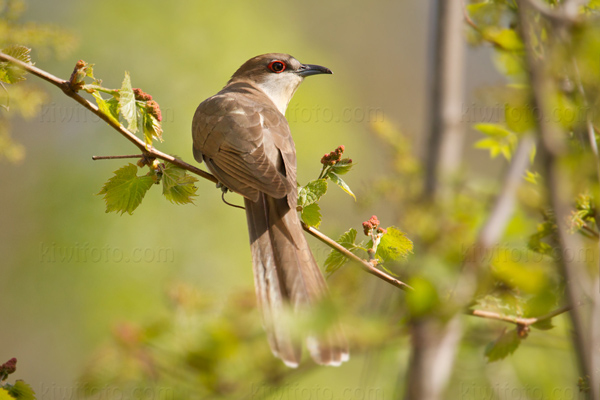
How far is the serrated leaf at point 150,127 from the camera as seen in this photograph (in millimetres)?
2197

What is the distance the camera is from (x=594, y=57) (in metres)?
1.28

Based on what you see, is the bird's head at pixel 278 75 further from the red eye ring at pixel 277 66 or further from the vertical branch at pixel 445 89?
the vertical branch at pixel 445 89

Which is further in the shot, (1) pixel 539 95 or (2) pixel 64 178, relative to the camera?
(2) pixel 64 178

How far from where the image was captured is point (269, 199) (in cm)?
291

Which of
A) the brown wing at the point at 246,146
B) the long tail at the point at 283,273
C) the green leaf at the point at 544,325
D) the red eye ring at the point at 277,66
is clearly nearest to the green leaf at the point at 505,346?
the green leaf at the point at 544,325

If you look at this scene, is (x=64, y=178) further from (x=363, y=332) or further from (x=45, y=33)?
(x=363, y=332)

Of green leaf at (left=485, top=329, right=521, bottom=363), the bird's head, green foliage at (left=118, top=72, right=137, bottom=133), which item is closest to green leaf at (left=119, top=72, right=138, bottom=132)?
green foliage at (left=118, top=72, right=137, bottom=133)

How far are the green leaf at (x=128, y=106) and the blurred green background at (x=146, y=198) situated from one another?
12.3 ft

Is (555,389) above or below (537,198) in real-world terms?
below

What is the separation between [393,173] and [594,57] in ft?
6.85

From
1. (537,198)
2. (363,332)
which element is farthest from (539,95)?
(537,198)

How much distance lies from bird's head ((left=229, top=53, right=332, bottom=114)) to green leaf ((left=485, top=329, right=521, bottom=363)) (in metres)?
2.86

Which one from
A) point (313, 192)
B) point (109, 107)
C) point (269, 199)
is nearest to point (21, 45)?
point (109, 107)

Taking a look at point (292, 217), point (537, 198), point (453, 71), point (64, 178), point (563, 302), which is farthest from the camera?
point (64, 178)
